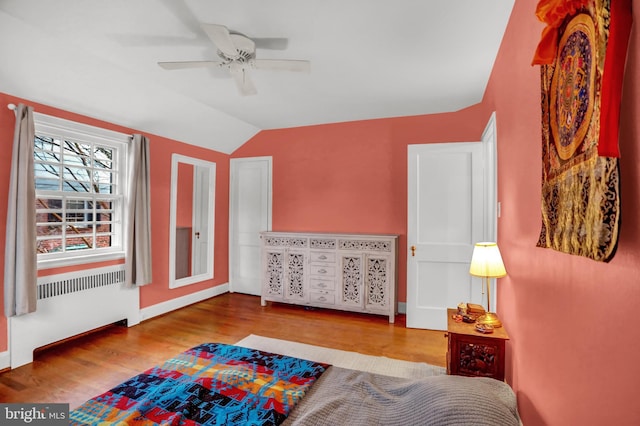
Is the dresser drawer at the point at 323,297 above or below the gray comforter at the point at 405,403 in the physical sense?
below

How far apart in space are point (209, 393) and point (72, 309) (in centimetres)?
258

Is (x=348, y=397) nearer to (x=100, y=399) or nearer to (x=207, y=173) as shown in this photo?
(x=100, y=399)

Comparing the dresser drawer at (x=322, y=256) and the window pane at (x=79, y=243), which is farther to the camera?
the dresser drawer at (x=322, y=256)

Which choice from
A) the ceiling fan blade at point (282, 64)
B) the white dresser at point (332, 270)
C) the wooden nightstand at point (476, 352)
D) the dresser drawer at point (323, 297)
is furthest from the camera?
the dresser drawer at point (323, 297)

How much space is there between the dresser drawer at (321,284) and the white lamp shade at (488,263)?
2186mm

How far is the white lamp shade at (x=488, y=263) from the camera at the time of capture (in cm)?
204

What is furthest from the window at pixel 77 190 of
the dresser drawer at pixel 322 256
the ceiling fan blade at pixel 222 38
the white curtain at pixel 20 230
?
the dresser drawer at pixel 322 256

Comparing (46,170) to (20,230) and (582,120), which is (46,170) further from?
(582,120)

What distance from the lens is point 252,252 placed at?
501cm

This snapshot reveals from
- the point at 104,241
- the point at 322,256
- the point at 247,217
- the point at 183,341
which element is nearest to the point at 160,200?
the point at 104,241

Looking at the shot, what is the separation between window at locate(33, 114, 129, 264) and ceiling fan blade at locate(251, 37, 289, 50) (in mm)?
2144

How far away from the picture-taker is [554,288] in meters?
1.23

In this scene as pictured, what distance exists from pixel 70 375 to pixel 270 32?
3099 mm

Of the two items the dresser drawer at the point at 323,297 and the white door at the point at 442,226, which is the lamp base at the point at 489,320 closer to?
the white door at the point at 442,226
